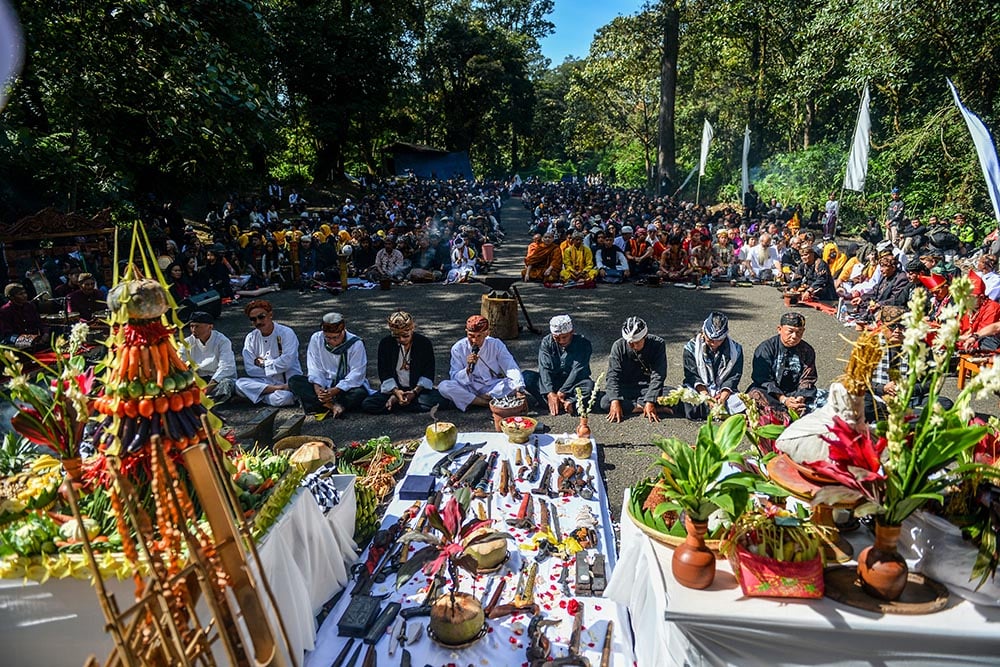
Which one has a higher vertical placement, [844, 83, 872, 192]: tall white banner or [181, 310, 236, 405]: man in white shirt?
[844, 83, 872, 192]: tall white banner

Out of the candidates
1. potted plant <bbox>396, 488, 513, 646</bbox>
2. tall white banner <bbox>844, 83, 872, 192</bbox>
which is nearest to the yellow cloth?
tall white banner <bbox>844, 83, 872, 192</bbox>

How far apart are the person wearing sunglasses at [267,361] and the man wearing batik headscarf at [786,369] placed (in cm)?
Answer: 525

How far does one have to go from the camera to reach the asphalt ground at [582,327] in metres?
6.19

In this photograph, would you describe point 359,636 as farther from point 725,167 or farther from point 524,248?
point 725,167

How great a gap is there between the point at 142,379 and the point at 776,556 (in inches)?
109

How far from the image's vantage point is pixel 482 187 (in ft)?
132

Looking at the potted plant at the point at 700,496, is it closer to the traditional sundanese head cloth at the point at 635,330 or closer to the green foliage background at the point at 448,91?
the traditional sundanese head cloth at the point at 635,330

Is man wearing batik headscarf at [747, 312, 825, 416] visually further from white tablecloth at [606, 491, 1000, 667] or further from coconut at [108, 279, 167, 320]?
coconut at [108, 279, 167, 320]

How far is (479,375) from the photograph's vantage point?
6832 mm

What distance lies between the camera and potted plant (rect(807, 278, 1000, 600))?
2062 millimetres

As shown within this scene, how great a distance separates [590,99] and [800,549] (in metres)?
35.2

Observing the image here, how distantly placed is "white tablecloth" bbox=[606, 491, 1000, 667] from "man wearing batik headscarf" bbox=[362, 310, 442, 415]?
15.2 feet

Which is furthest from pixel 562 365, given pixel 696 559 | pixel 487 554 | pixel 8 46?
pixel 8 46

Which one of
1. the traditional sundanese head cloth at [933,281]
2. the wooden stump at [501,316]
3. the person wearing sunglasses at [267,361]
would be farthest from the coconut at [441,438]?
the traditional sundanese head cloth at [933,281]
